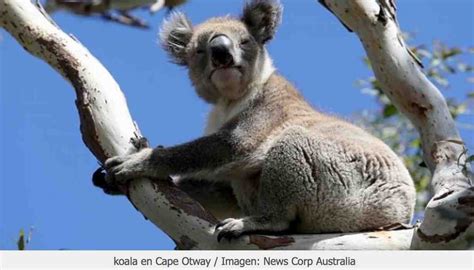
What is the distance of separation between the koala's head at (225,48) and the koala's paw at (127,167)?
1.32 metres

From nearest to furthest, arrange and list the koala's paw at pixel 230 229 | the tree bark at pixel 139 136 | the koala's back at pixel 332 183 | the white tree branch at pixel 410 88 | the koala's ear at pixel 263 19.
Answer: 1. the tree bark at pixel 139 136
2. the koala's paw at pixel 230 229
3. the white tree branch at pixel 410 88
4. the koala's back at pixel 332 183
5. the koala's ear at pixel 263 19

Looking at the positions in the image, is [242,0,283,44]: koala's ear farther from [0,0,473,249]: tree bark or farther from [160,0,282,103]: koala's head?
[0,0,473,249]: tree bark

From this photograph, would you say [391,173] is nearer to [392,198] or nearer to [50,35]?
[392,198]

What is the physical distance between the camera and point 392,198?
219 inches

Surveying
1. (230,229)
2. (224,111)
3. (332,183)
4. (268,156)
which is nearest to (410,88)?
(332,183)

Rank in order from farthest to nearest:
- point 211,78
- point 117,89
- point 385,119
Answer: point 385,119 → point 211,78 → point 117,89

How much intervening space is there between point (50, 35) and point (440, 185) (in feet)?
8.68

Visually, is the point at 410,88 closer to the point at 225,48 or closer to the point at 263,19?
the point at 225,48

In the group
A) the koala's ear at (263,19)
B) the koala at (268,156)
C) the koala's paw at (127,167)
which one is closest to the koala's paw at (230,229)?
the koala at (268,156)

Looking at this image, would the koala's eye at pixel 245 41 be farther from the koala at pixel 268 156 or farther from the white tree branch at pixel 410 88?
the white tree branch at pixel 410 88

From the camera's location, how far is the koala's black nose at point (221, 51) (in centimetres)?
648

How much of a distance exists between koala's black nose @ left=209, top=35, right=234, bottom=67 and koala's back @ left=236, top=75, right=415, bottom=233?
0.84 metres

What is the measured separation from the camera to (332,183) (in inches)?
223
